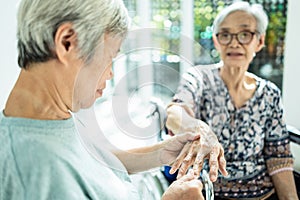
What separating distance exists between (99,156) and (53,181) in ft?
0.78

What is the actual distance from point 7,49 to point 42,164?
2.81 feet

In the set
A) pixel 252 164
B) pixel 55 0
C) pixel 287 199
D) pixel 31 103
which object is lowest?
pixel 287 199

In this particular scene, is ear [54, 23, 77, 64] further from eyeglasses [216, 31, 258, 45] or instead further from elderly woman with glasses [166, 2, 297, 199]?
eyeglasses [216, 31, 258, 45]

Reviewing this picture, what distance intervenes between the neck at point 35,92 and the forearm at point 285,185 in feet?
3.85

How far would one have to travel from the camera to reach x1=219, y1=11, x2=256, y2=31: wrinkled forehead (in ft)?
5.22

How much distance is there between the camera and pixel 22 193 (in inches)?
30.4

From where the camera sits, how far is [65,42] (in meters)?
0.78

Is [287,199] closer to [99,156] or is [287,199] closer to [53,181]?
[99,156]

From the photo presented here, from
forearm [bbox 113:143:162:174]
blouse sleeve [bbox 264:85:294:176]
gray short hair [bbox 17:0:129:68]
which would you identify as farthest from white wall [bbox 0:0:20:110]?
blouse sleeve [bbox 264:85:294:176]

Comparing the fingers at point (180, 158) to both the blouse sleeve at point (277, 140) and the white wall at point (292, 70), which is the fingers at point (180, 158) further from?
the white wall at point (292, 70)

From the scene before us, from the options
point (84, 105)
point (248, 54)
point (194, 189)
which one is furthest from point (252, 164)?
point (84, 105)

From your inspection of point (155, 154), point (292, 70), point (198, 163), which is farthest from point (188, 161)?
point (292, 70)

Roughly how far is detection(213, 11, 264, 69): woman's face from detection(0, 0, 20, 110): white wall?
898mm

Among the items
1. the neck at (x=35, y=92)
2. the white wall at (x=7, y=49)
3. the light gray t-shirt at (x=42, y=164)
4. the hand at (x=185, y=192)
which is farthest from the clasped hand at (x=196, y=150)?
the white wall at (x=7, y=49)
